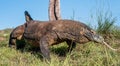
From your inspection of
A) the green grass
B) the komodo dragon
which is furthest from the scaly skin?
the green grass

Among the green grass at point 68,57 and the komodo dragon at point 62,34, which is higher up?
the komodo dragon at point 62,34

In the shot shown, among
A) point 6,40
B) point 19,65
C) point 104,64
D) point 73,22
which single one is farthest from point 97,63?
point 6,40

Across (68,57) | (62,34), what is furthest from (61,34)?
(68,57)

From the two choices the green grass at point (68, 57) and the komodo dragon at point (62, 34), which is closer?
the green grass at point (68, 57)

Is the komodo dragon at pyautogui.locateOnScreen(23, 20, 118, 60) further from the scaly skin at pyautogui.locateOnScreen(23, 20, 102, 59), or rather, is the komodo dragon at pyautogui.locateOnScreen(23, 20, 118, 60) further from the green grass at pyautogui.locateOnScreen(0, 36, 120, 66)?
the green grass at pyautogui.locateOnScreen(0, 36, 120, 66)

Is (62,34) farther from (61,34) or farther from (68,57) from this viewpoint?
(68,57)

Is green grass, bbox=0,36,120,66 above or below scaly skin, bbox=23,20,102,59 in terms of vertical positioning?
below

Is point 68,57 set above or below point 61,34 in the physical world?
below

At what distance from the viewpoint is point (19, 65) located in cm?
652

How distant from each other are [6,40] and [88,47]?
335 centimetres

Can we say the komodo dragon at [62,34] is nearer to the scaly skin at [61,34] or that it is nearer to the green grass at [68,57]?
the scaly skin at [61,34]

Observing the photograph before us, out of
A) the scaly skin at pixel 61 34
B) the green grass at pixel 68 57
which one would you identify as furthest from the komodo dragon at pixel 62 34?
the green grass at pixel 68 57

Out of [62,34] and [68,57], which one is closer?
[68,57]

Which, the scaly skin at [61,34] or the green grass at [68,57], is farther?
the scaly skin at [61,34]
